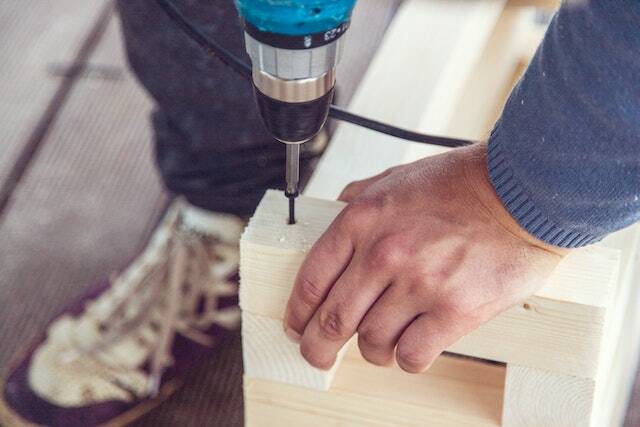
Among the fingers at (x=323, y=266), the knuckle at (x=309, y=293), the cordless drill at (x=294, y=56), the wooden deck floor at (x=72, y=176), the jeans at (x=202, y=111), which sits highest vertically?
the cordless drill at (x=294, y=56)

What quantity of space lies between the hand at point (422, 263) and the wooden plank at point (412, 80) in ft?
0.78

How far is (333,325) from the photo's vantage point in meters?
0.54

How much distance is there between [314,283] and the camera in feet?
1.76

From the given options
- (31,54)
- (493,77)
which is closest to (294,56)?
(493,77)

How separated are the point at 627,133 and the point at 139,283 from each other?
30.2 inches

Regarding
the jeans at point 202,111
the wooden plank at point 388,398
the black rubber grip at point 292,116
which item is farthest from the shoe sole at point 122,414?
the black rubber grip at point 292,116

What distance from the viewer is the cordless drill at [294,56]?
42 centimetres

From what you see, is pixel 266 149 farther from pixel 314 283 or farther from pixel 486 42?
pixel 314 283

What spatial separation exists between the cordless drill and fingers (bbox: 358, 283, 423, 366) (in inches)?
4.5

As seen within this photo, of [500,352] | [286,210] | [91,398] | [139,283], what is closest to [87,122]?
[139,283]

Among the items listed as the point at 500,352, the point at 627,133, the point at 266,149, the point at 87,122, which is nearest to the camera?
the point at 627,133

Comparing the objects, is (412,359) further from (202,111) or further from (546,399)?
(202,111)

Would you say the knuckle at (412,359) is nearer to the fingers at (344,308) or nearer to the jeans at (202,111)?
the fingers at (344,308)

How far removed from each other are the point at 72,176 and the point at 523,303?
0.93 meters
